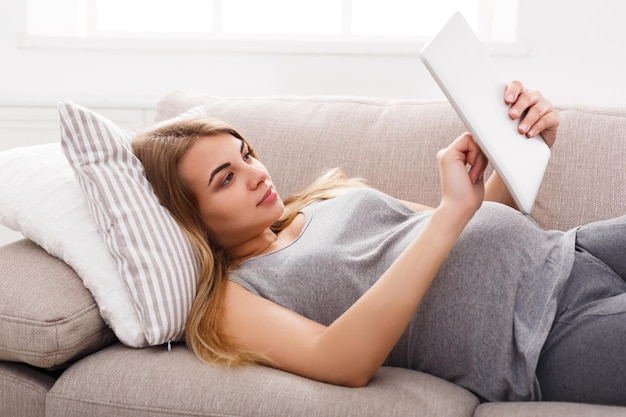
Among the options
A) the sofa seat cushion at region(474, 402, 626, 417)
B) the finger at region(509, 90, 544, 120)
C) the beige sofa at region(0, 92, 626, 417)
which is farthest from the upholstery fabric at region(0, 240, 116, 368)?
the finger at region(509, 90, 544, 120)

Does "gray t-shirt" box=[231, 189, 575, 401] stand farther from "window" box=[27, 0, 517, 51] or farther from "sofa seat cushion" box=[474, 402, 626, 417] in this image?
"window" box=[27, 0, 517, 51]

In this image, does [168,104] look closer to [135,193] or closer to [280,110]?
[280,110]

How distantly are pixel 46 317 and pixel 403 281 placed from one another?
2.00 ft

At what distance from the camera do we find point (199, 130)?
1.57m

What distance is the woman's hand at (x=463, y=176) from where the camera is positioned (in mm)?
1329

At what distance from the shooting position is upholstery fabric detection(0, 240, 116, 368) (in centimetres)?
137

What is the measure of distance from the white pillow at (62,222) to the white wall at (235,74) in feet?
3.59

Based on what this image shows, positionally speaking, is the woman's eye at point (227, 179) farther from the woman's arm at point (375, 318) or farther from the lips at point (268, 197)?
the woman's arm at point (375, 318)

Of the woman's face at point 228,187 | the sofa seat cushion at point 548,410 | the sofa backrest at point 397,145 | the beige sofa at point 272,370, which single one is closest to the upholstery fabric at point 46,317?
the beige sofa at point 272,370

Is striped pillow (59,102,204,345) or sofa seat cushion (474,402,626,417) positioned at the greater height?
striped pillow (59,102,204,345)

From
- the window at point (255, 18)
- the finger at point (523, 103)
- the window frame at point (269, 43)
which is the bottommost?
the finger at point (523, 103)

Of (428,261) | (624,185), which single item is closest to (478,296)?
(428,261)

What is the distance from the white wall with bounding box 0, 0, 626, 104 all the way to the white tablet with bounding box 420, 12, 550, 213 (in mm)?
1303

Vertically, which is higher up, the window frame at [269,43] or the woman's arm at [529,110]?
the window frame at [269,43]
